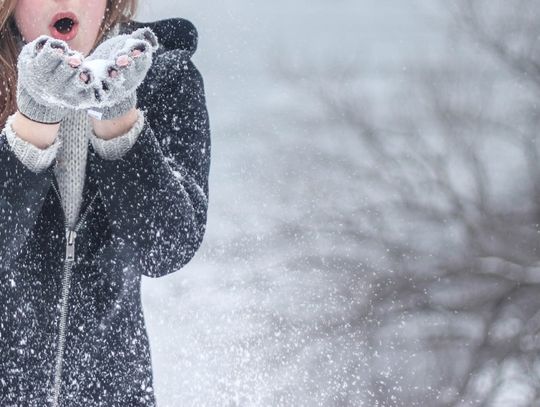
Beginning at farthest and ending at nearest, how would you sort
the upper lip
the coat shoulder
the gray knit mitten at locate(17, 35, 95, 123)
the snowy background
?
the snowy background
the coat shoulder
the upper lip
the gray knit mitten at locate(17, 35, 95, 123)

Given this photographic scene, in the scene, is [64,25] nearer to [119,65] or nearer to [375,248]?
[119,65]

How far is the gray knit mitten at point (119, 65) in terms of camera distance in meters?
0.95

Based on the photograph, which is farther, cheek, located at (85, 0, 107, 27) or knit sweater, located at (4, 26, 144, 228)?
cheek, located at (85, 0, 107, 27)

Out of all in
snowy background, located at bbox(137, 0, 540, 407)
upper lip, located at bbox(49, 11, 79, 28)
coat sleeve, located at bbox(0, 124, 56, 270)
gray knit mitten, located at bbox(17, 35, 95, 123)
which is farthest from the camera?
snowy background, located at bbox(137, 0, 540, 407)

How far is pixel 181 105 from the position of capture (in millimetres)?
1216

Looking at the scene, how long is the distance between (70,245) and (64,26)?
24cm

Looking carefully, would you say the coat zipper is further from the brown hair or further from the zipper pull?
the brown hair

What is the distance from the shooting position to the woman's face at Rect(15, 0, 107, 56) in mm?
1146

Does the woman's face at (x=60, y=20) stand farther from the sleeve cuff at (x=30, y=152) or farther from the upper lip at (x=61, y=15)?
the sleeve cuff at (x=30, y=152)

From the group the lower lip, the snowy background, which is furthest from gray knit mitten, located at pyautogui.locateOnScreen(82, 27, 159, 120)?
the snowy background

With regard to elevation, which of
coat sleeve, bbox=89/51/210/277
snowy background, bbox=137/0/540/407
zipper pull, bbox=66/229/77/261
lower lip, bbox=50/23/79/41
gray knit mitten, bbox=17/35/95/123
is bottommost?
snowy background, bbox=137/0/540/407

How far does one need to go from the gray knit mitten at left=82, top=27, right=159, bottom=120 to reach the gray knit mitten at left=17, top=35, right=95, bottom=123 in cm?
1

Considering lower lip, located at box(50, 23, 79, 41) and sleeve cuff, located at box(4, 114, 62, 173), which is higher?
lower lip, located at box(50, 23, 79, 41)

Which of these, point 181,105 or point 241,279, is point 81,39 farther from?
point 241,279
